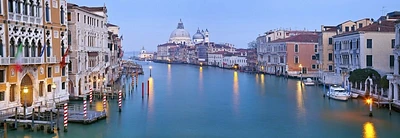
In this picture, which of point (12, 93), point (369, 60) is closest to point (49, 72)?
point (12, 93)

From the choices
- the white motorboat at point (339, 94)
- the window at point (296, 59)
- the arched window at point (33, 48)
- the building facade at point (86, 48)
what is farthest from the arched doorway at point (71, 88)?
the window at point (296, 59)

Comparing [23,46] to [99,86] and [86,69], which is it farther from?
[99,86]

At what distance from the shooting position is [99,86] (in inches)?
802

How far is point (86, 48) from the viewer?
18.5m

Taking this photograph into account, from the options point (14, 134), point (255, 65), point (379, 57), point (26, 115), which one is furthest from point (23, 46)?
point (255, 65)

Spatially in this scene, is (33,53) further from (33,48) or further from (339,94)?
(339,94)

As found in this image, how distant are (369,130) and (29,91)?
9474 mm

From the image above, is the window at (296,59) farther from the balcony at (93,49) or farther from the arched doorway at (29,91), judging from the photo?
the arched doorway at (29,91)

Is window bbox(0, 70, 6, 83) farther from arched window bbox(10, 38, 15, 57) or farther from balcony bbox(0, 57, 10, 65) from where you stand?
arched window bbox(10, 38, 15, 57)

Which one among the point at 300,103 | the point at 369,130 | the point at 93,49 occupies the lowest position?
the point at 369,130

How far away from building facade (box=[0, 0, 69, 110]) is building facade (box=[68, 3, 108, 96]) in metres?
1.66

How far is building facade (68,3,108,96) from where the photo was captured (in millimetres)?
17266

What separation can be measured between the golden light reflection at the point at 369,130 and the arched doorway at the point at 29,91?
9.20 metres

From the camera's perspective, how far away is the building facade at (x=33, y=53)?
12227 millimetres
